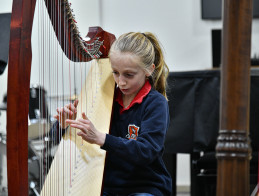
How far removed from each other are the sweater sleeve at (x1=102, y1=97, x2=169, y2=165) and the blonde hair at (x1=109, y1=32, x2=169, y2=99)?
15 cm

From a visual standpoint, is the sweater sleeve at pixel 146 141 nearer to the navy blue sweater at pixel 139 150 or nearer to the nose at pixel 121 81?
the navy blue sweater at pixel 139 150

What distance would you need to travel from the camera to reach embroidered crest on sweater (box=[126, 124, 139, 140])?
4.90 feet

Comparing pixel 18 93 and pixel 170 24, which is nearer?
pixel 18 93

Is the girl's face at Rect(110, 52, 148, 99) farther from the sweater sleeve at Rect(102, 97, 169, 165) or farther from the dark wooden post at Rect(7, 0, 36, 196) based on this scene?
the dark wooden post at Rect(7, 0, 36, 196)

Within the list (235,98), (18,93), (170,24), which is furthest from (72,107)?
(170,24)

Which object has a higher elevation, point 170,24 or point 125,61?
point 170,24

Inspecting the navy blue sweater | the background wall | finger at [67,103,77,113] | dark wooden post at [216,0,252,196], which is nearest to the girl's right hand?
finger at [67,103,77,113]

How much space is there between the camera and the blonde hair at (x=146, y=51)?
151 centimetres

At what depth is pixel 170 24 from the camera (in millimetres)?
4605

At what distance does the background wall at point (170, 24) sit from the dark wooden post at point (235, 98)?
3.79 metres

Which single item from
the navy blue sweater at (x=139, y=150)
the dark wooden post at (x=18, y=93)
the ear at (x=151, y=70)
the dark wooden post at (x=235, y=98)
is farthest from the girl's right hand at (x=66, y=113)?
the dark wooden post at (x=235, y=98)

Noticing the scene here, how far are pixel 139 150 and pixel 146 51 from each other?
0.37 m

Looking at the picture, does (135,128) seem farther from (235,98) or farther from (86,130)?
(235,98)

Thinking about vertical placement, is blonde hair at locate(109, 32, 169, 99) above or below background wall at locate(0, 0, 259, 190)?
below
